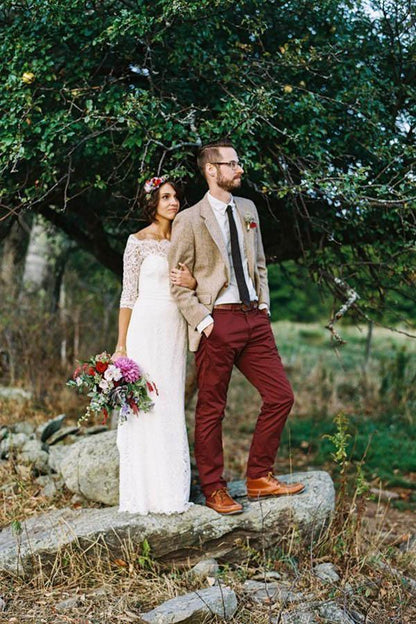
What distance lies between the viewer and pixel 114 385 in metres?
4.79

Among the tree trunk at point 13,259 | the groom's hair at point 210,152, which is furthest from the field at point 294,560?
the groom's hair at point 210,152

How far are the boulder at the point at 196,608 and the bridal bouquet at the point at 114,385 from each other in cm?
122

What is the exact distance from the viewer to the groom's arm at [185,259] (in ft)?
15.7

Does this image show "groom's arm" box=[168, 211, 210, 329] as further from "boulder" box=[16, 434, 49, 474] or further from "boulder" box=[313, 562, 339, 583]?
"boulder" box=[16, 434, 49, 474]

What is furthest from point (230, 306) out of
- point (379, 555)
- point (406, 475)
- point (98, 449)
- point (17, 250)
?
point (17, 250)

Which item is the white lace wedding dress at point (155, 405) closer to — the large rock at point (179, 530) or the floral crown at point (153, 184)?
the large rock at point (179, 530)

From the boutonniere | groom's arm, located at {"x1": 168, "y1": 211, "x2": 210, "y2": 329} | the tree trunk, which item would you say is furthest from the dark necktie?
the tree trunk

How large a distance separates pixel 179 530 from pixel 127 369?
44.0 inches

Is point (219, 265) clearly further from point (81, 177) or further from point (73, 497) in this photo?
point (73, 497)

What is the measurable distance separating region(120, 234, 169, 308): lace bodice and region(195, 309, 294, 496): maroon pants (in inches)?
22.7

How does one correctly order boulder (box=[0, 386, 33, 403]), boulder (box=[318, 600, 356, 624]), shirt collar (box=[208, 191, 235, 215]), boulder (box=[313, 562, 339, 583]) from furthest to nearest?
boulder (box=[0, 386, 33, 403]) → shirt collar (box=[208, 191, 235, 215]) → boulder (box=[313, 562, 339, 583]) → boulder (box=[318, 600, 356, 624])

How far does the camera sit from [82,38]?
5387 mm

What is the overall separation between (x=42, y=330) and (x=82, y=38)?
4.29 m

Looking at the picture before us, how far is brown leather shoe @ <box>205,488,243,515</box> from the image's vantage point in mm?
4965
